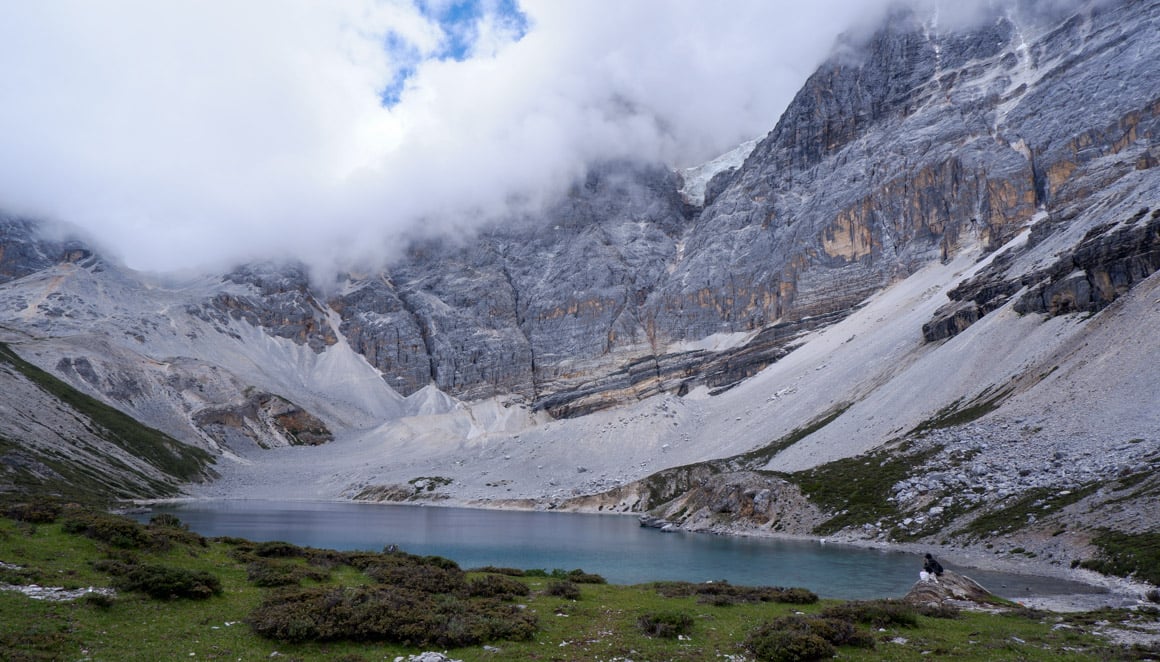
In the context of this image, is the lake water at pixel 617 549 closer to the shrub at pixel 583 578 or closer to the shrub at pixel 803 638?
the shrub at pixel 583 578

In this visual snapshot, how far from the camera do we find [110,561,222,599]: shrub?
18.3m

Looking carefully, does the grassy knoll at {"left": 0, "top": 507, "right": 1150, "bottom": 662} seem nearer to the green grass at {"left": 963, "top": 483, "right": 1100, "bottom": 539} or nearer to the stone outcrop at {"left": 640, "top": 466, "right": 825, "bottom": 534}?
the green grass at {"left": 963, "top": 483, "right": 1100, "bottom": 539}

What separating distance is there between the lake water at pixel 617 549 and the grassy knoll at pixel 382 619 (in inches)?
576

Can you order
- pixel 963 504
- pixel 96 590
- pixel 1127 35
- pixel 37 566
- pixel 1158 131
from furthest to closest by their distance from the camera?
pixel 1127 35, pixel 1158 131, pixel 963 504, pixel 37 566, pixel 96 590

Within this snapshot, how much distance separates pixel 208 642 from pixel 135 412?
183m

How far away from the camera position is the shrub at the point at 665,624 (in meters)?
18.3

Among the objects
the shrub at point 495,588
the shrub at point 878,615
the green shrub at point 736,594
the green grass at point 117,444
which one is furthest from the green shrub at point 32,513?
the green grass at point 117,444

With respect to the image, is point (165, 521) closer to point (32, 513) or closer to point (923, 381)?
point (32, 513)

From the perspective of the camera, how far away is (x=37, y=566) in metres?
19.1

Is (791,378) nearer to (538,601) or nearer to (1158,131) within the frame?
(1158,131)

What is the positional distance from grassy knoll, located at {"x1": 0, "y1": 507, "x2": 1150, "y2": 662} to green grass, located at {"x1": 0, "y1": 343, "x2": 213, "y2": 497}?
303 feet

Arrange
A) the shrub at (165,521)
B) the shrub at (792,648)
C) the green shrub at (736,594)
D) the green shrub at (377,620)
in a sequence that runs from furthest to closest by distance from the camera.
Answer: the shrub at (165,521) → the green shrub at (736,594) → the green shrub at (377,620) → the shrub at (792,648)

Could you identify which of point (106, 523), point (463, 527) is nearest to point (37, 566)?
point (106, 523)

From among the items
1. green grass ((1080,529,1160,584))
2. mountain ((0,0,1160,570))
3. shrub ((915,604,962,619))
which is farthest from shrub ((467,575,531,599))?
mountain ((0,0,1160,570))
